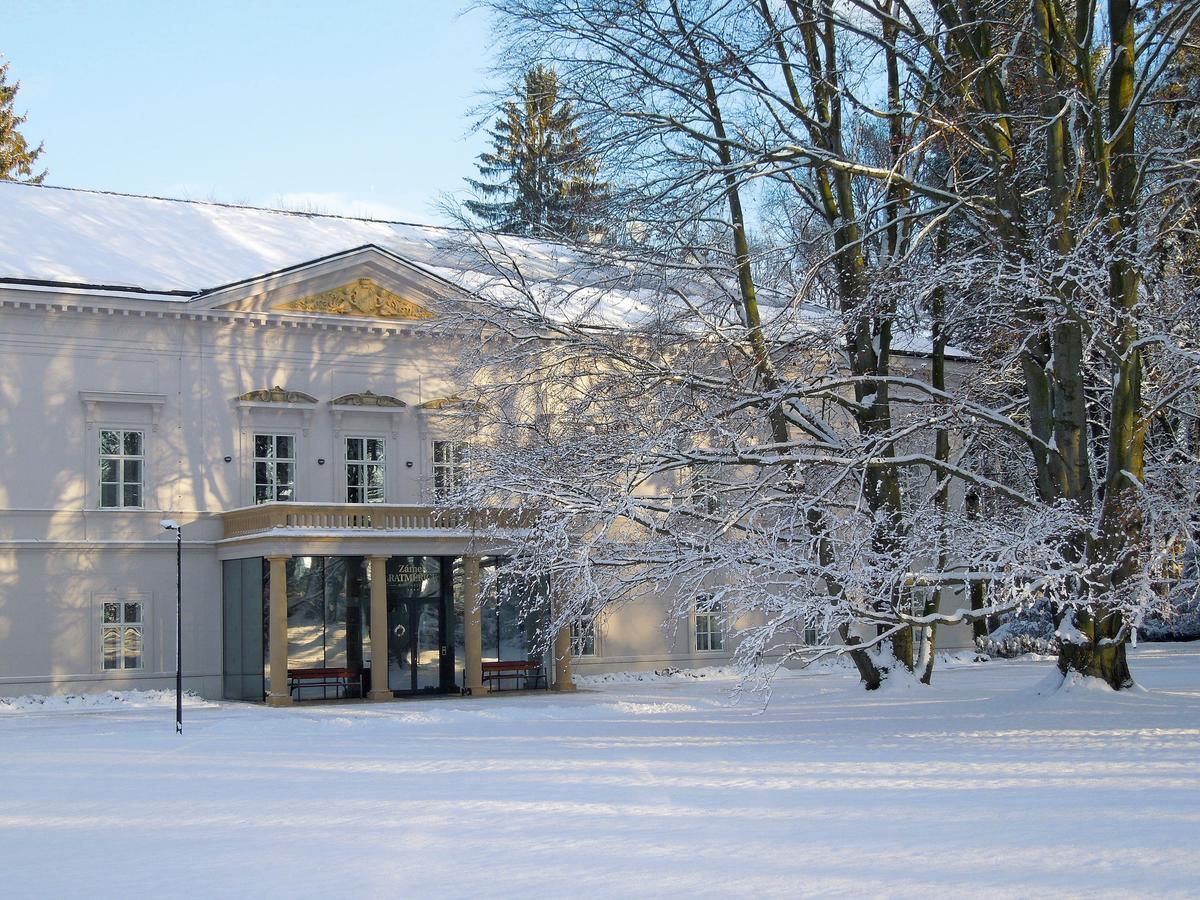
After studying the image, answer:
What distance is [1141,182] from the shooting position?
2141cm

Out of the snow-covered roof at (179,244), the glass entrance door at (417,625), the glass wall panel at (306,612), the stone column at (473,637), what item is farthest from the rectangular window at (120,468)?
the stone column at (473,637)

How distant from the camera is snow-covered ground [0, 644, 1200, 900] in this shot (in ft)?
34.6

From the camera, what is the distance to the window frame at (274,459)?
1359 inches

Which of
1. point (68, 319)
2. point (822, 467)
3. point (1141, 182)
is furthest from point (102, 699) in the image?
point (1141, 182)

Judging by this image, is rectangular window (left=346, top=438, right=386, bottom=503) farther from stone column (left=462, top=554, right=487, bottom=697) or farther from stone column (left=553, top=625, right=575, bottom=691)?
stone column (left=553, top=625, right=575, bottom=691)

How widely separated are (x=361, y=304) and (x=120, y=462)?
6.92 m

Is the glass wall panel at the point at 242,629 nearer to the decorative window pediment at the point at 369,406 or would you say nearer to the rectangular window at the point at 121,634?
the rectangular window at the point at 121,634

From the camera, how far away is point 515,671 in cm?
3494

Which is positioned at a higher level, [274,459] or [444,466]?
[274,459]

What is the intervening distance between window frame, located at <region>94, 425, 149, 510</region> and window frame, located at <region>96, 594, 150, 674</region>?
2.11 m

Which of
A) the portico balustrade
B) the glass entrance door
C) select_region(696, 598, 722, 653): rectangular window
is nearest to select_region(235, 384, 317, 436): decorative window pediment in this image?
the portico balustrade

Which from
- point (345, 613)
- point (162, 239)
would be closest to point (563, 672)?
point (345, 613)

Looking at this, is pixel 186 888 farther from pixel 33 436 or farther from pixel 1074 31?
pixel 33 436

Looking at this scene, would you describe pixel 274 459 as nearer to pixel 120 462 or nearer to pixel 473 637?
pixel 120 462
